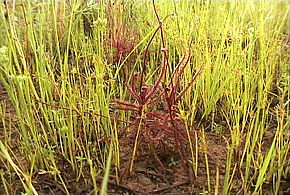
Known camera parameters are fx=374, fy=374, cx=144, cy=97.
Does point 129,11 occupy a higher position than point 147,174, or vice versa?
point 129,11

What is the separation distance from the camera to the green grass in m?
1.08

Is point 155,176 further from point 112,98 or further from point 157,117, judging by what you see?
point 112,98

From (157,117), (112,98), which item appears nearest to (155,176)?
(157,117)

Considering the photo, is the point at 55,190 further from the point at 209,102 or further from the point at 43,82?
the point at 209,102

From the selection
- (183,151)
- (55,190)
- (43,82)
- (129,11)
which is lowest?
(55,190)

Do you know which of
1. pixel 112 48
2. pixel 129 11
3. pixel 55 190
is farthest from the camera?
pixel 129 11

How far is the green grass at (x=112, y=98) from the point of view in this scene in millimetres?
1076

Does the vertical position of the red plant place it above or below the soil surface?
above

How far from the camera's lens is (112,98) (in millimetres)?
1474

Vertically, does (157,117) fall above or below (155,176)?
above

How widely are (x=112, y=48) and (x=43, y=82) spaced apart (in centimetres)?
48

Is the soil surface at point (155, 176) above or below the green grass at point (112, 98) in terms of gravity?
below

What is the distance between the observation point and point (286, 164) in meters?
1.13

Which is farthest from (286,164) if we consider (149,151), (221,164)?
(149,151)
